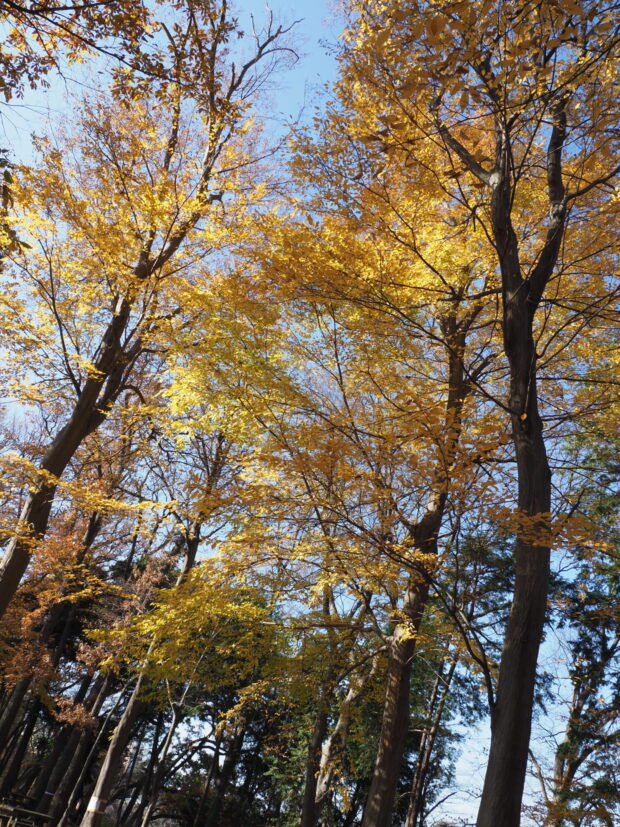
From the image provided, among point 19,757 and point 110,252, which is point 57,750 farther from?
point 110,252

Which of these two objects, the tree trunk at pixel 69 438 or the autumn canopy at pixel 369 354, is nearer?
the autumn canopy at pixel 369 354

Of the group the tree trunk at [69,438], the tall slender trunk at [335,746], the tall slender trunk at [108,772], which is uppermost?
the tree trunk at [69,438]

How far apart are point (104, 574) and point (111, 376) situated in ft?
47.0

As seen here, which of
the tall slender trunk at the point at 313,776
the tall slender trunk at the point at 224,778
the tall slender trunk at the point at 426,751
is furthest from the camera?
the tall slender trunk at the point at 224,778

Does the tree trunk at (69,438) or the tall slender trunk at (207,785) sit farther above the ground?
the tree trunk at (69,438)

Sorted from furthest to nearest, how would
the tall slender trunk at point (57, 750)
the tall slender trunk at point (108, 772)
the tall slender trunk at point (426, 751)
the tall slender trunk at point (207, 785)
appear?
the tall slender trunk at point (57, 750) < the tall slender trunk at point (207, 785) < the tall slender trunk at point (426, 751) < the tall slender trunk at point (108, 772)

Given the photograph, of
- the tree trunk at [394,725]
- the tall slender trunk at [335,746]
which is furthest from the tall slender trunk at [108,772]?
the tree trunk at [394,725]

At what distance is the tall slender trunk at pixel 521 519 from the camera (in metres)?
2.86

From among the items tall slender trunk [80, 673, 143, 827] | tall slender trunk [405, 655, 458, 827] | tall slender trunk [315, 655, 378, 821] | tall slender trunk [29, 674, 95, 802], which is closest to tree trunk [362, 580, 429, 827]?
tall slender trunk [315, 655, 378, 821]

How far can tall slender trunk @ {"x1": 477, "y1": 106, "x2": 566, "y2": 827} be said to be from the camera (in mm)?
2855

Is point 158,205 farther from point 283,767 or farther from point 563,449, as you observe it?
point 283,767

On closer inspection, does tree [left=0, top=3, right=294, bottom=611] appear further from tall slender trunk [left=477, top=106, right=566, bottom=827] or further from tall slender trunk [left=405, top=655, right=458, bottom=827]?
tall slender trunk [left=405, top=655, right=458, bottom=827]

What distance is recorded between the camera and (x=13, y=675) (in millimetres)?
12312

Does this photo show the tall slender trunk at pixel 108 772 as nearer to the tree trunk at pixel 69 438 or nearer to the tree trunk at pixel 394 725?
the tree trunk at pixel 69 438
